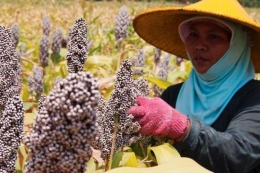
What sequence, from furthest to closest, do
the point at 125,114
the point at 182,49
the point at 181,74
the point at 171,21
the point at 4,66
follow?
the point at 181,74 → the point at 182,49 → the point at 171,21 → the point at 125,114 → the point at 4,66

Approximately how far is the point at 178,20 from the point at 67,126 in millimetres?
2227

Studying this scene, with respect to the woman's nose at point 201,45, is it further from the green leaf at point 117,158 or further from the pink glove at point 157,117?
the green leaf at point 117,158

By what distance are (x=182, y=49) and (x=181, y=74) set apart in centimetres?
71

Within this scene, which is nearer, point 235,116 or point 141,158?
point 141,158

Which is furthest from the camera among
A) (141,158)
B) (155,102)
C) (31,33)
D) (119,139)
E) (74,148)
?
(31,33)

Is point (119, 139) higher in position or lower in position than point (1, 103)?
lower

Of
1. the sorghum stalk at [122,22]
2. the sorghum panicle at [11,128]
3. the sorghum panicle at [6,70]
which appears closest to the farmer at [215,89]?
the sorghum stalk at [122,22]

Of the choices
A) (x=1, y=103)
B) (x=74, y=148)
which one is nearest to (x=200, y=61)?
(x=1, y=103)

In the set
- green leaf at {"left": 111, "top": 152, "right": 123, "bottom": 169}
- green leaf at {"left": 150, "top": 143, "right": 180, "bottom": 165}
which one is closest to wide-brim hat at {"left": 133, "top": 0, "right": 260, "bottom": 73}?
green leaf at {"left": 150, "top": 143, "right": 180, "bottom": 165}

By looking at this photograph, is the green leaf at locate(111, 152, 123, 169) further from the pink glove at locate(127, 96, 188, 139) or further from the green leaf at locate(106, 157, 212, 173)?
the green leaf at locate(106, 157, 212, 173)

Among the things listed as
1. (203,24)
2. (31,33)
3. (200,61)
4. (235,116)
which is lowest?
(31,33)

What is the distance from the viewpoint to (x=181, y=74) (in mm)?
3979

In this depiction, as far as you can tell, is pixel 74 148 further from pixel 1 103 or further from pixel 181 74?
pixel 181 74

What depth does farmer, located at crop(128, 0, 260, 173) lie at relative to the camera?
2150 millimetres
